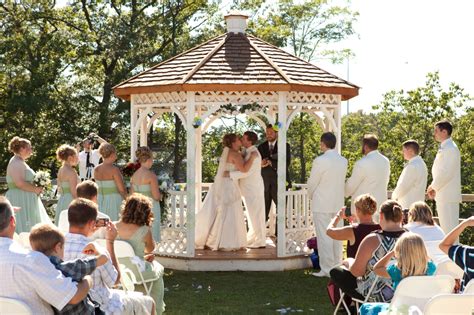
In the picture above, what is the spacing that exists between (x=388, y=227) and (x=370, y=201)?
2.14ft

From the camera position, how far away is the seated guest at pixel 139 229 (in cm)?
746

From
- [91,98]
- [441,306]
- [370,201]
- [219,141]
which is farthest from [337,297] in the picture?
[219,141]

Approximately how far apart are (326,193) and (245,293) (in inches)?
85.2

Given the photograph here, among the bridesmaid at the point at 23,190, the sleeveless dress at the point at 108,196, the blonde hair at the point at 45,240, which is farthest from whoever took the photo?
the sleeveless dress at the point at 108,196

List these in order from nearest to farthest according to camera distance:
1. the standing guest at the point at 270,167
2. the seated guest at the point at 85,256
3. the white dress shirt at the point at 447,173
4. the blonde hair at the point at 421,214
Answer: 1. the seated guest at the point at 85,256
2. the blonde hair at the point at 421,214
3. the white dress shirt at the point at 447,173
4. the standing guest at the point at 270,167

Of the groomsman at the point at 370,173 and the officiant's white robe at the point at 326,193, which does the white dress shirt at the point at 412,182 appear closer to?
the groomsman at the point at 370,173

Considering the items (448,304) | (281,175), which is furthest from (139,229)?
(281,175)

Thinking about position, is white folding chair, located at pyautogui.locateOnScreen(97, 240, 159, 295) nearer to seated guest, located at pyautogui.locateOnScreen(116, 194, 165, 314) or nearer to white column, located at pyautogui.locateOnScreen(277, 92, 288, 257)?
seated guest, located at pyautogui.locateOnScreen(116, 194, 165, 314)

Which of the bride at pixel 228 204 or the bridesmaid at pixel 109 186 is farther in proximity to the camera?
the bride at pixel 228 204

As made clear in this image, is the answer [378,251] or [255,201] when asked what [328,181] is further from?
[378,251]

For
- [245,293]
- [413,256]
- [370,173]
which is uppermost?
[370,173]

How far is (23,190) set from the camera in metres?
11.4

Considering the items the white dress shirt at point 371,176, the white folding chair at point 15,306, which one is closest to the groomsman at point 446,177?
the white dress shirt at point 371,176

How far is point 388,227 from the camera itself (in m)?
7.29
